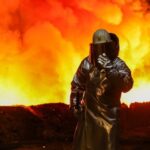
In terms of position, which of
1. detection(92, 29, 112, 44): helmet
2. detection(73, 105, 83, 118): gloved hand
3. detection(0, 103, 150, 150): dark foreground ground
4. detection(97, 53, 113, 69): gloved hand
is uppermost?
detection(92, 29, 112, 44): helmet

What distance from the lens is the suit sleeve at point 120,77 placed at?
6.12m

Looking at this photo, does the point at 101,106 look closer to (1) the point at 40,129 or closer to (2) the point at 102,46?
(2) the point at 102,46

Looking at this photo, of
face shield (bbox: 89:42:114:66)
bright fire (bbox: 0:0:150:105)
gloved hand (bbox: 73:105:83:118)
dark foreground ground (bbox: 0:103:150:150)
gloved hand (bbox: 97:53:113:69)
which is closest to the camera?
gloved hand (bbox: 97:53:113:69)

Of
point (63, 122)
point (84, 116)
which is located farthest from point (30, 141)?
point (84, 116)

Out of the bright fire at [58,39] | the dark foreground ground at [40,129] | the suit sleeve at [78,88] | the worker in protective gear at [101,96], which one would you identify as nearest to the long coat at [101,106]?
the worker in protective gear at [101,96]

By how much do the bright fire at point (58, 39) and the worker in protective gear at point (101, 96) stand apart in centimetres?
653

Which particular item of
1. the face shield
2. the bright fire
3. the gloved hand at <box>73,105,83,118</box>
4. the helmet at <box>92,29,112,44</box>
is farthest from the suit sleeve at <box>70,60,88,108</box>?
the bright fire

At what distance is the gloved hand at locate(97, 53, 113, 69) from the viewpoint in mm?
6029

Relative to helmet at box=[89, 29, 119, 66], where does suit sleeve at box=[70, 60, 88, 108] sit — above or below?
below

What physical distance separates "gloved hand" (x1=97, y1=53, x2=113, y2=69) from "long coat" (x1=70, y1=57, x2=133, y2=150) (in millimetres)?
164

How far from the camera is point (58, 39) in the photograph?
14141 mm

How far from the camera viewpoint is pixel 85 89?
658cm

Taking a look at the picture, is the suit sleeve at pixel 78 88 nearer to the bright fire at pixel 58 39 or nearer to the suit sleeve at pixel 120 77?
the suit sleeve at pixel 120 77

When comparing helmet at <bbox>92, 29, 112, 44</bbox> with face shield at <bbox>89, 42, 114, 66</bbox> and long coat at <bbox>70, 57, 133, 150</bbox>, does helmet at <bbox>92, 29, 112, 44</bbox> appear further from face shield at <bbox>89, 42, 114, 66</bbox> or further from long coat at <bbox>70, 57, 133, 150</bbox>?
long coat at <bbox>70, 57, 133, 150</bbox>
